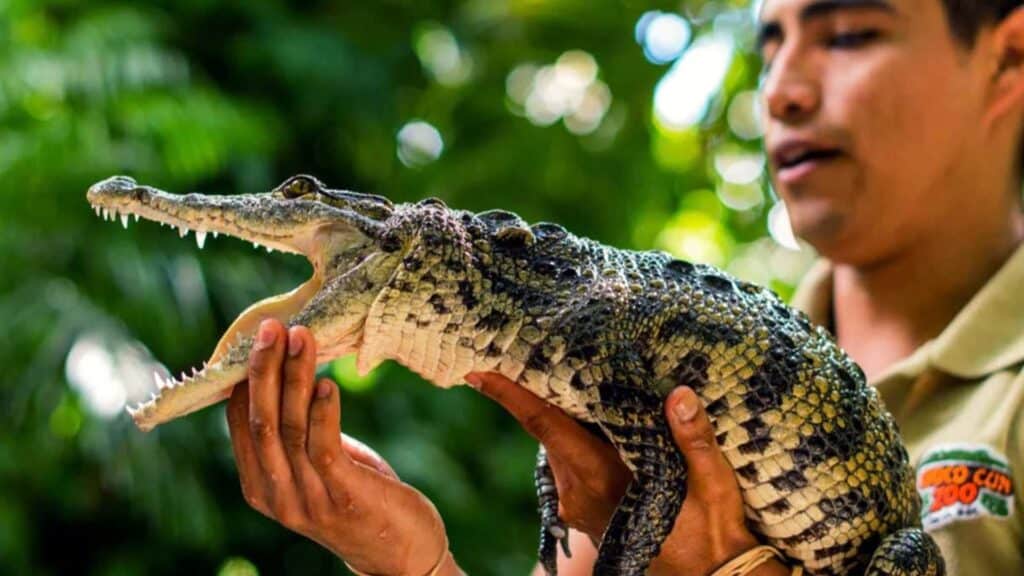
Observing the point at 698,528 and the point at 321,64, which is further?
the point at 321,64

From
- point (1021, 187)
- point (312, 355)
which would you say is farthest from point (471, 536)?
point (312, 355)

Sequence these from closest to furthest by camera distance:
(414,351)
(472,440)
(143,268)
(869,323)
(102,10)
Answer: (414,351) < (869,323) < (143,268) < (102,10) < (472,440)

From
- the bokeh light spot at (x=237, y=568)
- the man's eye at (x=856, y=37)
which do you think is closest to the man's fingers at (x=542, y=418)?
the man's eye at (x=856, y=37)

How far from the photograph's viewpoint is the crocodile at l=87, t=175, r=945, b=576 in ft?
3.77

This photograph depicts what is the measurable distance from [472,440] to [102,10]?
4.63 ft

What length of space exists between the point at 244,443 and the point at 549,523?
390 millimetres

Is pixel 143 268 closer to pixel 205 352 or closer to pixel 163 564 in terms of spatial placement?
pixel 205 352

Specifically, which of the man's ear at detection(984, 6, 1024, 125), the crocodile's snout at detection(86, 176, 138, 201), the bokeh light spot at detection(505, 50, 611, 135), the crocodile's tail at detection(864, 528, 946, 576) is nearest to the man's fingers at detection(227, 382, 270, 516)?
the crocodile's snout at detection(86, 176, 138, 201)

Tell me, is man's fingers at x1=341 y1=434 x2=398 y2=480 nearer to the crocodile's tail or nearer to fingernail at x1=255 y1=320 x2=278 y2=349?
fingernail at x1=255 y1=320 x2=278 y2=349

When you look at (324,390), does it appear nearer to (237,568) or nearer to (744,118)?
(237,568)

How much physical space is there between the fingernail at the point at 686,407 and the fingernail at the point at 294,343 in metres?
0.38

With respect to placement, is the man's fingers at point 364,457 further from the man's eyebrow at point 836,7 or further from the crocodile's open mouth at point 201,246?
the man's eyebrow at point 836,7

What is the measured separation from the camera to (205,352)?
2494 mm

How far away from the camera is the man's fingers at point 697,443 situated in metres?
1.14
